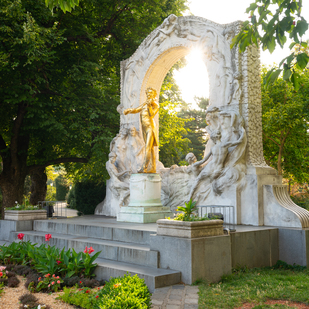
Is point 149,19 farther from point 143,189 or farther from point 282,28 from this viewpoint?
point 282,28

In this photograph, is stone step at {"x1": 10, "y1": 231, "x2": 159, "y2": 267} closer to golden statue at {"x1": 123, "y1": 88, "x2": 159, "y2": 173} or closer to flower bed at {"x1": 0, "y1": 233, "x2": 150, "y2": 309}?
flower bed at {"x1": 0, "y1": 233, "x2": 150, "y2": 309}

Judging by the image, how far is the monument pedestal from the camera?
10469 mm

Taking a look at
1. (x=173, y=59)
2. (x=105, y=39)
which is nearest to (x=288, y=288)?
(x=173, y=59)

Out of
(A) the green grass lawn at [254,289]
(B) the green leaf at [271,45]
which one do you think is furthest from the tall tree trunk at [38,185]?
(B) the green leaf at [271,45]

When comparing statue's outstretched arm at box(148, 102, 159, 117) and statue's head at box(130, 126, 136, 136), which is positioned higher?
statue's outstretched arm at box(148, 102, 159, 117)

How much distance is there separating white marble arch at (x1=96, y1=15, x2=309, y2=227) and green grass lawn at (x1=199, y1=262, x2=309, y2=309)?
8.03ft

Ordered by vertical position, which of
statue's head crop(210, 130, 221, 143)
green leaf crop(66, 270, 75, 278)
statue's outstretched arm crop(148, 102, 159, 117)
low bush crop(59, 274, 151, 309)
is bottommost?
green leaf crop(66, 270, 75, 278)

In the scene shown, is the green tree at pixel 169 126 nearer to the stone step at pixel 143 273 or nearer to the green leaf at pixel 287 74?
the stone step at pixel 143 273

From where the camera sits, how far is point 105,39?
59.7ft

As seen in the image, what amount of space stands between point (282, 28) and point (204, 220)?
3.70 m

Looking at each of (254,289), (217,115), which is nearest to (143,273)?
(254,289)

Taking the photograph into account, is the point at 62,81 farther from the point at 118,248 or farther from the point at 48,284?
the point at 48,284

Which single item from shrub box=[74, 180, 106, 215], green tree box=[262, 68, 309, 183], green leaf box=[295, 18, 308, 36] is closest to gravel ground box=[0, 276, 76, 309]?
green leaf box=[295, 18, 308, 36]

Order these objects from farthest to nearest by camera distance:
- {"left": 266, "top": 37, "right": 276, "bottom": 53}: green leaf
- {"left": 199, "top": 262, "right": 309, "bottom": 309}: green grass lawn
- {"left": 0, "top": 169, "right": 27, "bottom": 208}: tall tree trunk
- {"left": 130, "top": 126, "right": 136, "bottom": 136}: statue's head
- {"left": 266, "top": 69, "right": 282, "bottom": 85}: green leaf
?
{"left": 0, "top": 169, "right": 27, "bottom": 208}: tall tree trunk < {"left": 130, "top": 126, "right": 136, "bottom": 136}: statue's head < {"left": 199, "top": 262, "right": 309, "bottom": 309}: green grass lawn < {"left": 266, "top": 37, "right": 276, "bottom": 53}: green leaf < {"left": 266, "top": 69, "right": 282, "bottom": 85}: green leaf
